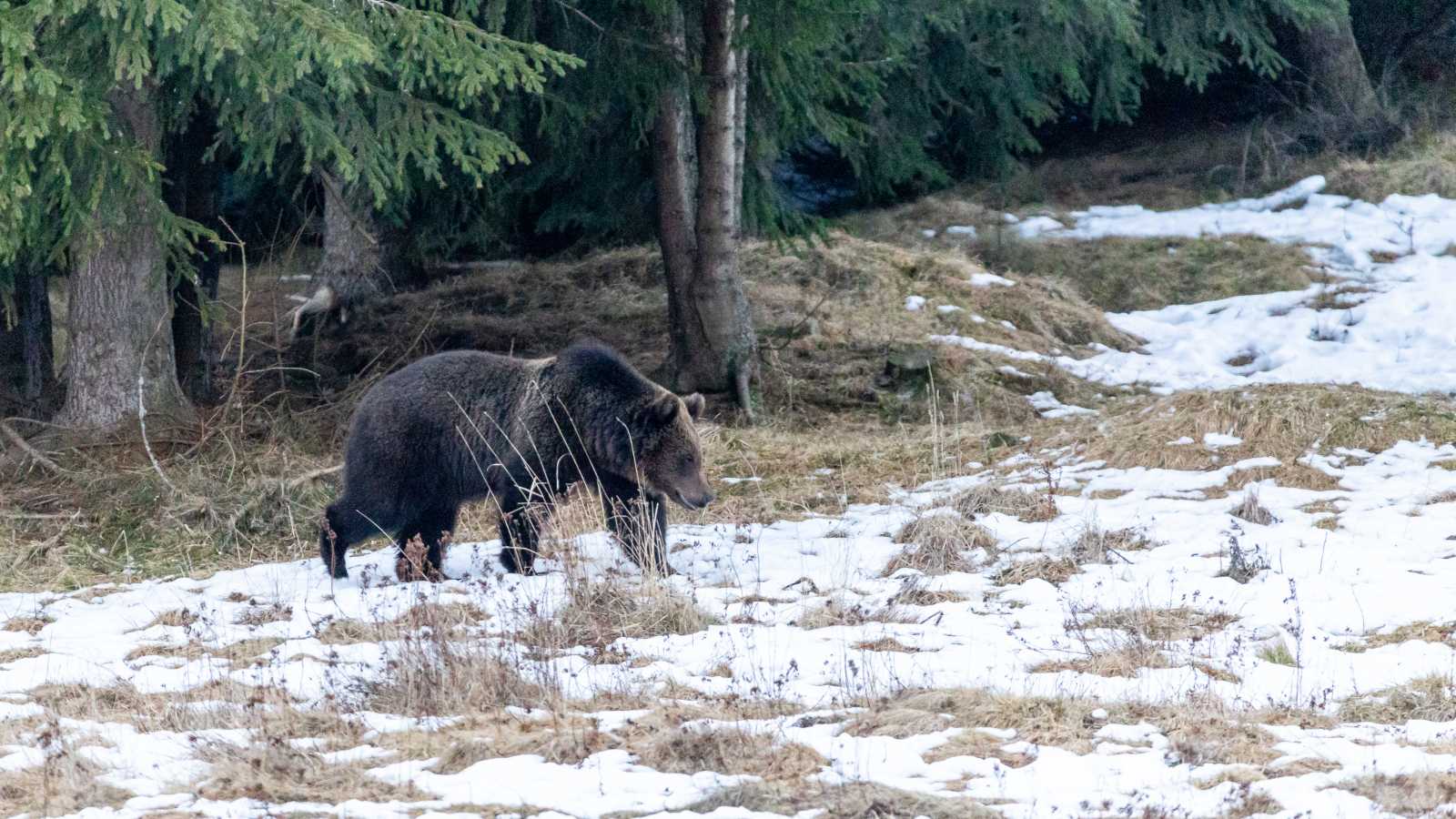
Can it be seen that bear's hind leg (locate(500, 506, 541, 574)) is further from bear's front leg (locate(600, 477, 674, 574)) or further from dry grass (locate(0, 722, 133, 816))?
dry grass (locate(0, 722, 133, 816))

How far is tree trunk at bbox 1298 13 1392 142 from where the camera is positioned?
19.9m

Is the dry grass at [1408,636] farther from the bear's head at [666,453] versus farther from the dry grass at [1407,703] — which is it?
the bear's head at [666,453]

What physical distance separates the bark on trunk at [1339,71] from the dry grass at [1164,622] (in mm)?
14697

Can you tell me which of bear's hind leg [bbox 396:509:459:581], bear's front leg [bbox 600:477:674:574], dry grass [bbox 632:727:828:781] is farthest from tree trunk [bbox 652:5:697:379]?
dry grass [bbox 632:727:828:781]

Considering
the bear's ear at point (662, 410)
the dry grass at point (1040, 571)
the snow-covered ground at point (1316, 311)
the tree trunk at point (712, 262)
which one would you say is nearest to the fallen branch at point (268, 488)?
the bear's ear at point (662, 410)

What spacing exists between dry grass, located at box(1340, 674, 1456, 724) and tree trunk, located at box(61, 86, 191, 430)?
838 centimetres

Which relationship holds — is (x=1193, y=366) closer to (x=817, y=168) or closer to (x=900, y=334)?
(x=900, y=334)

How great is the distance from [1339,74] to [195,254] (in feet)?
49.1

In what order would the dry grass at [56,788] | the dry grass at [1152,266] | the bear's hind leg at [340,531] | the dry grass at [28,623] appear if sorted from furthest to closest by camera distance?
the dry grass at [1152,266], the bear's hind leg at [340,531], the dry grass at [28,623], the dry grass at [56,788]

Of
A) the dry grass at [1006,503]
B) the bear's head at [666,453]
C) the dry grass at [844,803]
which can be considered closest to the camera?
the dry grass at [844,803]

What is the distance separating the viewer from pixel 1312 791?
15.7 ft

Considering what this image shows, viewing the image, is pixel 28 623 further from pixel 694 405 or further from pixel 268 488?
pixel 694 405

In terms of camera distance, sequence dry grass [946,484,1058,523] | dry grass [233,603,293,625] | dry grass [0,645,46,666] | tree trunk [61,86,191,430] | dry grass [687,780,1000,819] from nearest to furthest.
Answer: dry grass [687,780,1000,819] → dry grass [0,645,46,666] → dry grass [233,603,293,625] → dry grass [946,484,1058,523] → tree trunk [61,86,191,430]

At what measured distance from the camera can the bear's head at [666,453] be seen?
881 cm
